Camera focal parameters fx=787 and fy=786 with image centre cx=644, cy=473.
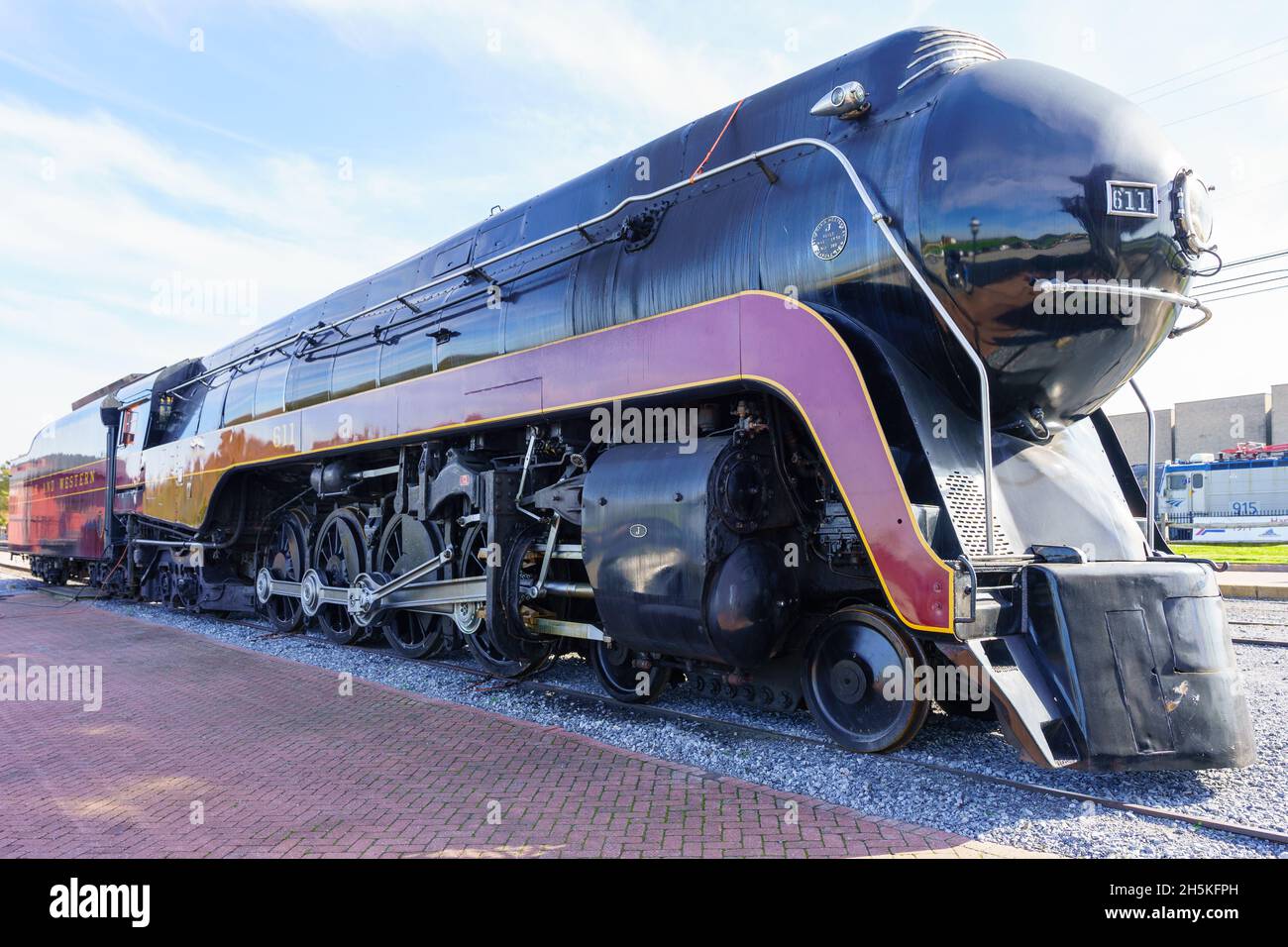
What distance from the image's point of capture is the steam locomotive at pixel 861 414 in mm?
3658

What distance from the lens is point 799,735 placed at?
15.2 ft

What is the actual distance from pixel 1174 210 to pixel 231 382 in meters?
10.7

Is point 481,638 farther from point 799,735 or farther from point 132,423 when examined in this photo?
point 132,423

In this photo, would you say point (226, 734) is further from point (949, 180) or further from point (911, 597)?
point (949, 180)

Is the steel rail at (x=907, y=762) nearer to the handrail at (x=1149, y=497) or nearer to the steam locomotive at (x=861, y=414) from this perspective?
the steam locomotive at (x=861, y=414)

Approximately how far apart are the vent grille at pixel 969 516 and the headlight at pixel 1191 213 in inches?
62.0

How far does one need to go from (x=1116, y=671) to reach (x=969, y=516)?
921 mm

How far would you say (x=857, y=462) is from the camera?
149 inches
